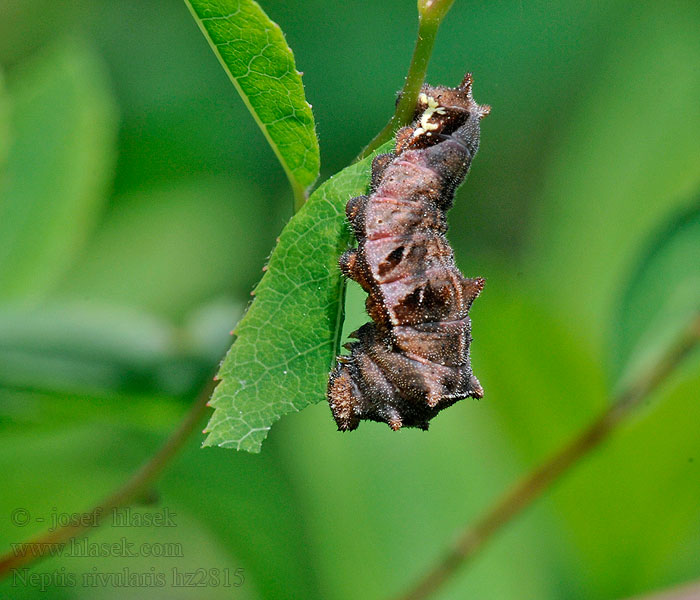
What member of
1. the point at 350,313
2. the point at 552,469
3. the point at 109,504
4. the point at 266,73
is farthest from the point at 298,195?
the point at 552,469

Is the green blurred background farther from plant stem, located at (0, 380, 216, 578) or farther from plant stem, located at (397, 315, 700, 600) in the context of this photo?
plant stem, located at (397, 315, 700, 600)

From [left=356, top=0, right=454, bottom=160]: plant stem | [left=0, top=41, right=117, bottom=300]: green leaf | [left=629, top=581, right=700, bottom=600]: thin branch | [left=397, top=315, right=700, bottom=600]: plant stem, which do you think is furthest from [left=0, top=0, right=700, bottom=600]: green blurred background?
[left=356, top=0, right=454, bottom=160]: plant stem

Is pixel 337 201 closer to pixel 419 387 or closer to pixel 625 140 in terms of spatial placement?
pixel 419 387

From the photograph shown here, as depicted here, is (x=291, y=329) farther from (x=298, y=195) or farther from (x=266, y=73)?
(x=266, y=73)

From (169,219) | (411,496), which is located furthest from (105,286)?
(411,496)

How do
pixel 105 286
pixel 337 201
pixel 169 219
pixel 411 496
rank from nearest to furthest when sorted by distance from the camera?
pixel 337 201 → pixel 411 496 → pixel 105 286 → pixel 169 219
